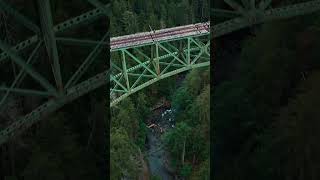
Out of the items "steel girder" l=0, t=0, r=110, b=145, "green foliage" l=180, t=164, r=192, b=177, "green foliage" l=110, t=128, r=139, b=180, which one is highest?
"steel girder" l=0, t=0, r=110, b=145

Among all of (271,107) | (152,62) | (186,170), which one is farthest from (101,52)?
(271,107)

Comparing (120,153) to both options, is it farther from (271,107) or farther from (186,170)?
(271,107)

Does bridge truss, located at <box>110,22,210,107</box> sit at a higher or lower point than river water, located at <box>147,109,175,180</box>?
higher

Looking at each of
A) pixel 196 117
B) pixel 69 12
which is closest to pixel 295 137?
pixel 196 117

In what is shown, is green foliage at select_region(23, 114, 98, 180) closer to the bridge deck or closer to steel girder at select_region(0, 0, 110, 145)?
steel girder at select_region(0, 0, 110, 145)

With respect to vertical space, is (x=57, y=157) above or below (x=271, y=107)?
below

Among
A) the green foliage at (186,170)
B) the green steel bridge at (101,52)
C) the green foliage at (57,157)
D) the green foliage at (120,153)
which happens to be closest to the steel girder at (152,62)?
the green steel bridge at (101,52)

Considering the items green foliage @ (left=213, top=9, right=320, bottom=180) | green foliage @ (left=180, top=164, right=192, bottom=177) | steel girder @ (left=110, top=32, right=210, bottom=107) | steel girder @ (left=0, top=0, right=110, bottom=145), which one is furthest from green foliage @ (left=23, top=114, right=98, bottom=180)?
green foliage @ (left=213, top=9, right=320, bottom=180)

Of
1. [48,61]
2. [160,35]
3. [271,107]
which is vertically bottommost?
[271,107]
